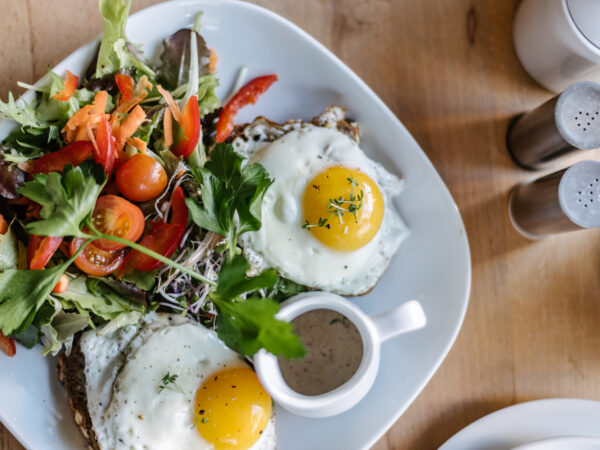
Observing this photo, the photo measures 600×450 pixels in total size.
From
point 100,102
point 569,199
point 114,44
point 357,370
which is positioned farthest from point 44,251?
point 569,199

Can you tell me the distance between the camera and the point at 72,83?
212 centimetres

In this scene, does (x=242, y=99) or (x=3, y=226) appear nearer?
(x=3, y=226)

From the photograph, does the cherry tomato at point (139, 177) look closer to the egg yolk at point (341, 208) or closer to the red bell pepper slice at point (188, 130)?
the red bell pepper slice at point (188, 130)

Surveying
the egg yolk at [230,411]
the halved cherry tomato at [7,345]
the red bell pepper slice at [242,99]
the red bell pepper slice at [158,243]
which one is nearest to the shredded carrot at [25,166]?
the red bell pepper slice at [158,243]

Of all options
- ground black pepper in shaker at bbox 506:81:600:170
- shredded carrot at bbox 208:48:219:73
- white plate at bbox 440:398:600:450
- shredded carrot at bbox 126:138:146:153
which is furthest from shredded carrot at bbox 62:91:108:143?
white plate at bbox 440:398:600:450

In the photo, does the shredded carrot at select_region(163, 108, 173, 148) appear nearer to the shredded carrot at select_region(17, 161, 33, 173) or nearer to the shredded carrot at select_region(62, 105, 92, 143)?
the shredded carrot at select_region(62, 105, 92, 143)

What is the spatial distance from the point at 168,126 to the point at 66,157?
15.5 inches

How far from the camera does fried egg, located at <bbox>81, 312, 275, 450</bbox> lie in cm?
205

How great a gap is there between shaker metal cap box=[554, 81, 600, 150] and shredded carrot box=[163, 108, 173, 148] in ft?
5.21

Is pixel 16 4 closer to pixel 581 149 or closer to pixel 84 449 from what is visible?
pixel 84 449

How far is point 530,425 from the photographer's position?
2.44 metres

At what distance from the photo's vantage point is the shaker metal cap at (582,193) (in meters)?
2.33

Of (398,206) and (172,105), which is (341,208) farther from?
(172,105)

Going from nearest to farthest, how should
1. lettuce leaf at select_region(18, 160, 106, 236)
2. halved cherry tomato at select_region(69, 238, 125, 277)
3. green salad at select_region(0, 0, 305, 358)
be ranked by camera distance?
1. lettuce leaf at select_region(18, 160, 106, 236)
2. green salad at select_region(0, 0, 305, 358)
3. halved cherry tomato at select_region(69, 238, 125, 277)
